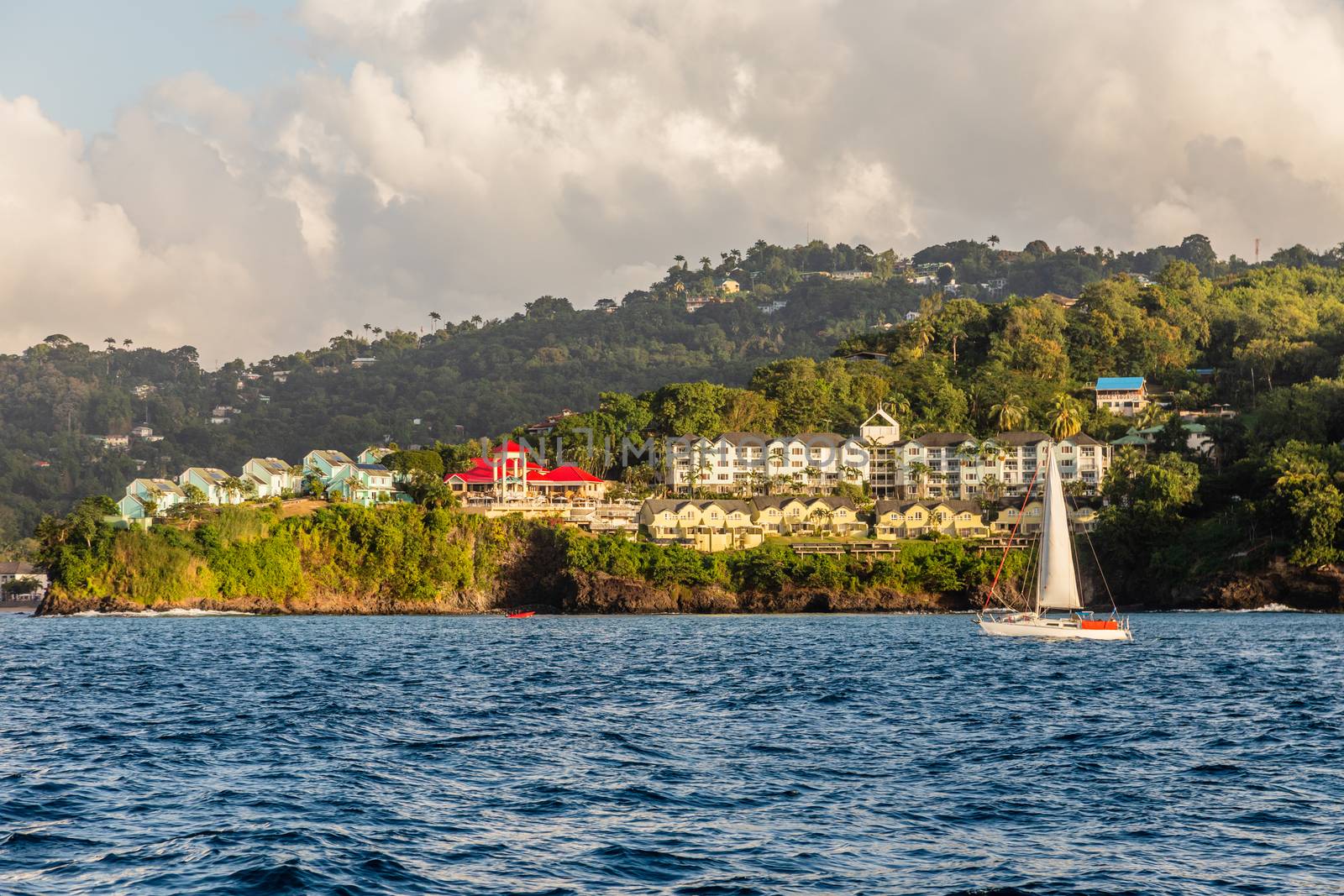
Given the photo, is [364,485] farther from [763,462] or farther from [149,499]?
[763,462]

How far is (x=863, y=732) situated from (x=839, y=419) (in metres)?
140

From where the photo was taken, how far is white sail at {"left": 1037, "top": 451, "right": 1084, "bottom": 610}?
80.1 meters

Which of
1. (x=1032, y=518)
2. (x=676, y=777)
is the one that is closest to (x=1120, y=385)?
(x=1032, y=518)

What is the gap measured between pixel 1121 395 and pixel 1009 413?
24187 millimetres

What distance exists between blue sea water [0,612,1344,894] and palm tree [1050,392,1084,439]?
335ft

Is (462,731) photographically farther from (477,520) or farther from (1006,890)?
(477,520)

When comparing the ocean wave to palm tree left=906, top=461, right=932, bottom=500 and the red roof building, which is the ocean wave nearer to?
the red roof building

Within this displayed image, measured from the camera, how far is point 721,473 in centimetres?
16088

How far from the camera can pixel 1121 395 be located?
607 feet

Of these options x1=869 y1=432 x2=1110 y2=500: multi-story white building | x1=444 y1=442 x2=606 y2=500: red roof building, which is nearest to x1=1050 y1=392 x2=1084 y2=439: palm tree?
x1=869 y1=432 x2=1110 y2=500: multi-story white building

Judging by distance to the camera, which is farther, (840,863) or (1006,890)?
(840,863)

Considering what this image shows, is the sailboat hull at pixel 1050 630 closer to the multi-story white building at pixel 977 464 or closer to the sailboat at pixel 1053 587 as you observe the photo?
the sailboat at pixel 1053 587

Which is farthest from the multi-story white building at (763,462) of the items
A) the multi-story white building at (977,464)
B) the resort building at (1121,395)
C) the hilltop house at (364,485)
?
the resort building at (1121,395)

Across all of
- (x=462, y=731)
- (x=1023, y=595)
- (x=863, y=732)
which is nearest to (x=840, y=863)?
(x=863, y=732)
